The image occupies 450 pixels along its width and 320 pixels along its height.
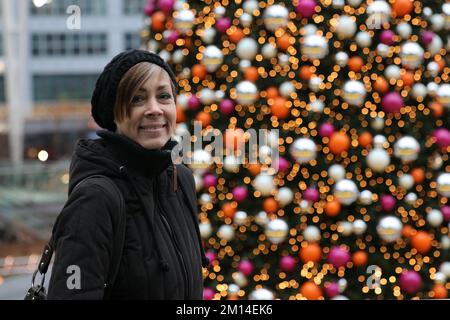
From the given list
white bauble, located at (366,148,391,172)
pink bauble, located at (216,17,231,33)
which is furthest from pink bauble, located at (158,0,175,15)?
white bauble, located at (366,148,391,172)

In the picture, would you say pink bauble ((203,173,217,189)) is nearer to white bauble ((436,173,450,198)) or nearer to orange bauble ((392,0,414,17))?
white bauble ((436,173,450,198))

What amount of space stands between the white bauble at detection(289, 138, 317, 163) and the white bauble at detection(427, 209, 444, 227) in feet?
2.38

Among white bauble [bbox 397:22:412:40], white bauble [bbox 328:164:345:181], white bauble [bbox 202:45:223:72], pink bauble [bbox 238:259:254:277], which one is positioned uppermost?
white bauble [bbox 397:22:412:40]

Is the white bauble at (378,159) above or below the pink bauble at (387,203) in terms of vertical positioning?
above

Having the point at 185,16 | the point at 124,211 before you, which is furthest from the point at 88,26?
the point at 124,211

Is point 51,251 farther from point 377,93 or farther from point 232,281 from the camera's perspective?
point 377,93

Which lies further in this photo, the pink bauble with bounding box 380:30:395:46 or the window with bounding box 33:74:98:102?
the window with bounding box 33:74:98:102

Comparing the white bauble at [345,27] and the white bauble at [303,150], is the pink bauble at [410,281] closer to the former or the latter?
the white bauble at [303,150]

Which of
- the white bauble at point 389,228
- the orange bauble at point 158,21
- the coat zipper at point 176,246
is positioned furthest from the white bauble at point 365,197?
the coat zipper at point 176,246

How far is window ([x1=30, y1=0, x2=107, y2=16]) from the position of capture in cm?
3288

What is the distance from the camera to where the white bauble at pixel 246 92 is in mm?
3512

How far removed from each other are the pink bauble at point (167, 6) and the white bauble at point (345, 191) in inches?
55.5

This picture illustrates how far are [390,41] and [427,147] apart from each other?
0.62 m

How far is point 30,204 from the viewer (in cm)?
810
